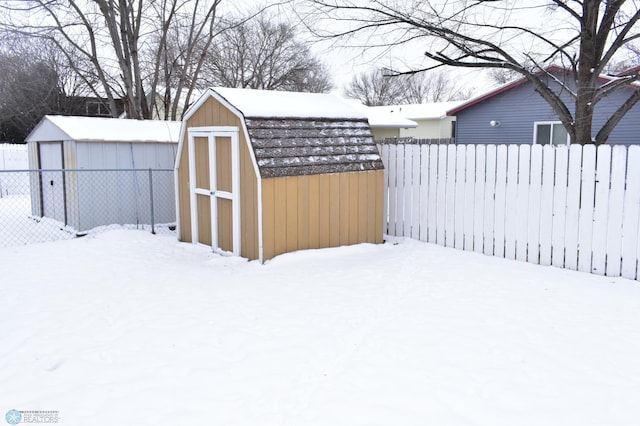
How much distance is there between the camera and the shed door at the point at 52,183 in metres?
9.68

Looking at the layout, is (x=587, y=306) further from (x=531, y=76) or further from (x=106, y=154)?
(x=106, y=154)

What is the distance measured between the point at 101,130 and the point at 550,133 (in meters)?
12.2

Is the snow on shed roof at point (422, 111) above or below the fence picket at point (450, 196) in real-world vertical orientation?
above

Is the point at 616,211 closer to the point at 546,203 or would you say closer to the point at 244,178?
the point at 546,203

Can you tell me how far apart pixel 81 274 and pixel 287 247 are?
8.28 feet

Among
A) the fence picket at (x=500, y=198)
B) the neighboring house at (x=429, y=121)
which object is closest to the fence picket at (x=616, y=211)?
the fence picket at (x=500, y=198)

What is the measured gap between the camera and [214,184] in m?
7.36

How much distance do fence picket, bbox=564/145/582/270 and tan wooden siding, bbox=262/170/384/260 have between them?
259cm

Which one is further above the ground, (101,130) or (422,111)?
(422,111)

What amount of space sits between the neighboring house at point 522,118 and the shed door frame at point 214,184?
10.4m

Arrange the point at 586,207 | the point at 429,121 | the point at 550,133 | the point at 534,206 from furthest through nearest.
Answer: the point at 429,121 < the point at 550,133 < the point at 534,206 < the point at 586,207

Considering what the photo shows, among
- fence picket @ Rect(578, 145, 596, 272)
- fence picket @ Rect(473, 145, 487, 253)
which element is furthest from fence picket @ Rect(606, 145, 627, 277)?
fence picket @ Rect(473, 145, 487, 253)

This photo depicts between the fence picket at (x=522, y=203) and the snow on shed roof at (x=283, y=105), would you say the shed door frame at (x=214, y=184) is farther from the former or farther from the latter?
the fence picket at (x=522, y=203)

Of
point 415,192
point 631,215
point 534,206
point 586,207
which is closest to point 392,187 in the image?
point 415,192
